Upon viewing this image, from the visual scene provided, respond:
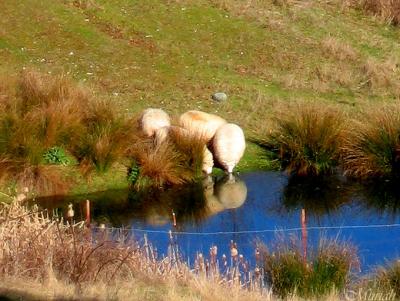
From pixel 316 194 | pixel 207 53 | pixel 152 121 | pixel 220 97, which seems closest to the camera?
pixel 316 194

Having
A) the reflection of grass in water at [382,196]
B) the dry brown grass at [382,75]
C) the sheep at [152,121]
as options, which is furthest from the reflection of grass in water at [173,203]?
→ the dry brown grass at [382,75]

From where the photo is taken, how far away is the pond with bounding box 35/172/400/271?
1381cm

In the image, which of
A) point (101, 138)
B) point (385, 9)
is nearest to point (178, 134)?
point (101, 138)

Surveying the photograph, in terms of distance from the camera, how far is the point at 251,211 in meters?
15.8

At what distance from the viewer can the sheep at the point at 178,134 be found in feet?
58.0

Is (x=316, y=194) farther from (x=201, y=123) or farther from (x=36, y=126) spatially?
(x=36, y=126)

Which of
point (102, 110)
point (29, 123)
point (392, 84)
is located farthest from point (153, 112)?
point (392, 84)

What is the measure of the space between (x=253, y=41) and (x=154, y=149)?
8613 millimetres

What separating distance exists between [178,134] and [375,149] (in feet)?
11.1

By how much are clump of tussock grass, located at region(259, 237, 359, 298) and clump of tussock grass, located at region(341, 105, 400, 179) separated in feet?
22.4

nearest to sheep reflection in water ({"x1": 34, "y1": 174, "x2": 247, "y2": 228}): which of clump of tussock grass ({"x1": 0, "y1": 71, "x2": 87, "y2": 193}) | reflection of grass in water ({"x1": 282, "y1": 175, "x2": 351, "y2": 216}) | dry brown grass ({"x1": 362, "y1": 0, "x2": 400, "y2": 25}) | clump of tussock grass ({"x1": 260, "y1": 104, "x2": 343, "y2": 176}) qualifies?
clump of tussock grass ({"x1": 0, "y1": 71, "x2": 87, "y2": 193})

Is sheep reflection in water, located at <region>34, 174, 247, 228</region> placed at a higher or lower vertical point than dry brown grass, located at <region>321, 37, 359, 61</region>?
lower

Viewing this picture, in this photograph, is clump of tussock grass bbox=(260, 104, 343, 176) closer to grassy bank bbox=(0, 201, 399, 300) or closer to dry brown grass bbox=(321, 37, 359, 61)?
dry brown grass bbox=(321, 37, 359, 61)

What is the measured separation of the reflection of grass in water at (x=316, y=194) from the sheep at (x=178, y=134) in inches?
56.1
